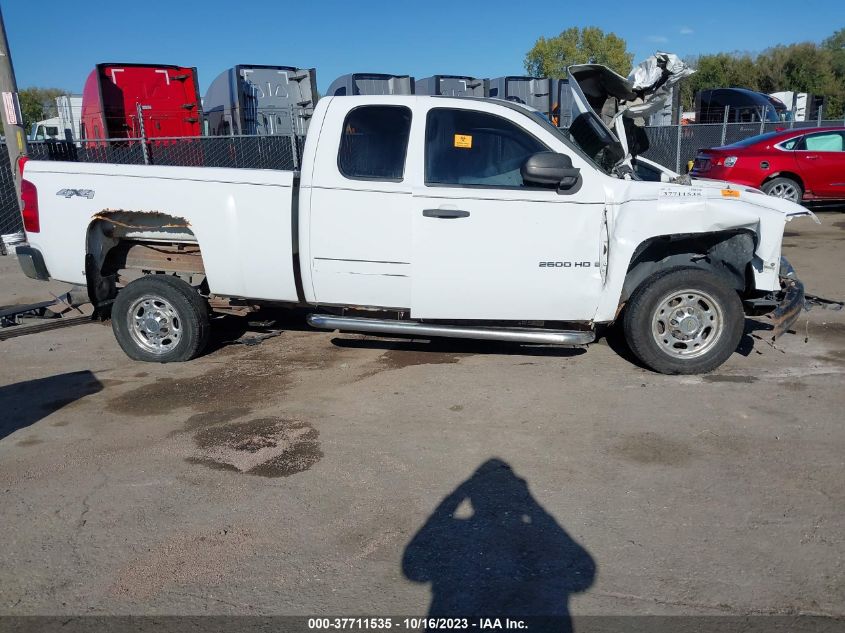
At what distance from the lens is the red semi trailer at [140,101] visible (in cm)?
1681

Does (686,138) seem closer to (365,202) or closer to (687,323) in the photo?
(687,323)

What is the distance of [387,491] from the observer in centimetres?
381

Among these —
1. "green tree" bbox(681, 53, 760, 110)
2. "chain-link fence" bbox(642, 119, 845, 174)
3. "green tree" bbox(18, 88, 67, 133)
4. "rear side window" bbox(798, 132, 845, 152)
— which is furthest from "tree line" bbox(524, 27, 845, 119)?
"green tree" bbox(18, 88, 67, 133)

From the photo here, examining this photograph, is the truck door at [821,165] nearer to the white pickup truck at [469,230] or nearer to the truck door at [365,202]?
the white pickup truck at [469,230]

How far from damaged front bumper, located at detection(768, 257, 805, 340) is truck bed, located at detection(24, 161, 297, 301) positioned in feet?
12.2

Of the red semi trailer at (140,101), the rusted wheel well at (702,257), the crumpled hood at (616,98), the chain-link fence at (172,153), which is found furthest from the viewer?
the red semi trailer at (140,101)

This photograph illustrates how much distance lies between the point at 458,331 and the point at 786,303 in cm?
252

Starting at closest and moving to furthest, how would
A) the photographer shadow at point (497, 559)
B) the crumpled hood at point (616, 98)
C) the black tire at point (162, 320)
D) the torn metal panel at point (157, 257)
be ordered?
1. the photographer shadow at point (497, 559)
2. the crumpled hood at point (616, 98)
3. the black tire at point (162, 320)
4. the torn metal panel at point (157, 257)

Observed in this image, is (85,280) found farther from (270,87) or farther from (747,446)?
(270,87)

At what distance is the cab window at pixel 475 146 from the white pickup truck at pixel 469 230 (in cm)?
1

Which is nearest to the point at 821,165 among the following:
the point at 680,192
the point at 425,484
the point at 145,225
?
the point at 680,192

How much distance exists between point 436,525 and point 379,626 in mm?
750

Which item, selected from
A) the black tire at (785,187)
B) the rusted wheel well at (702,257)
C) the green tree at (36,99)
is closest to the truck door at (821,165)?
the black tire at (785,187)

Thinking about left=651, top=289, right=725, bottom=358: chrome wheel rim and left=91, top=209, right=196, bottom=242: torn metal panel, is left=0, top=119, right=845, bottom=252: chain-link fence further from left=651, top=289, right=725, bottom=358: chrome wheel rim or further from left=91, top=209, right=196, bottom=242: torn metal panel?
left=651, top=289, right=725, bottom=358: chrome wheel rim
